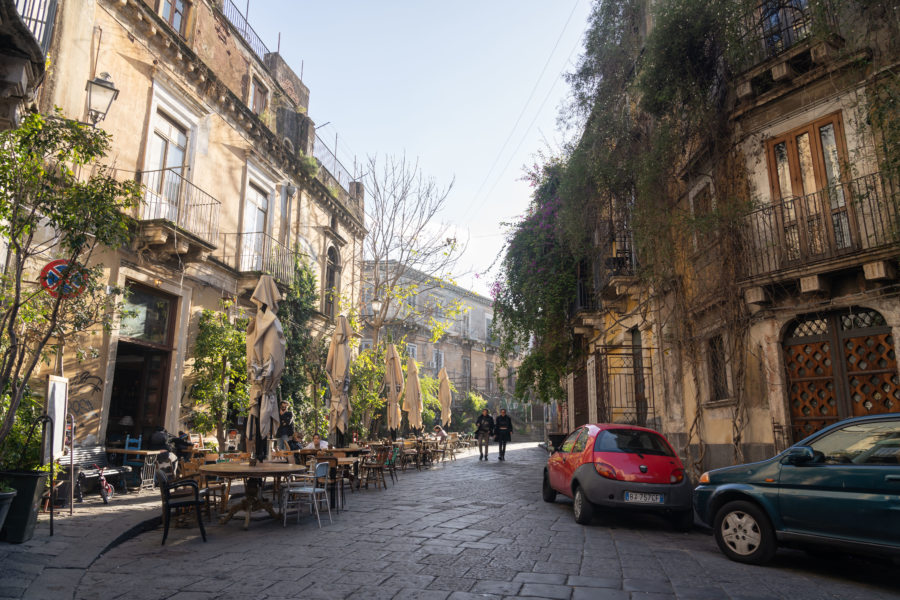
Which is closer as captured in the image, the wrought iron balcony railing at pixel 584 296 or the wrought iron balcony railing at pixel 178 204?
the wrought iron balcony railing at pixel 178 204

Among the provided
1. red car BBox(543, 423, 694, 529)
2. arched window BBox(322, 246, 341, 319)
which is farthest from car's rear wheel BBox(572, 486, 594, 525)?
arched window BBox(322, 246, 341, 319)

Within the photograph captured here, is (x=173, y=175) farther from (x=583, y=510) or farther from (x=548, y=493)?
(x=583, y=510)

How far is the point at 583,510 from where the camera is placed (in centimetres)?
787

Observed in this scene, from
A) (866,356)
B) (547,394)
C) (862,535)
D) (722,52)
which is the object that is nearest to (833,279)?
(866,356)

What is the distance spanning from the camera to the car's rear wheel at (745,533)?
5633 mm

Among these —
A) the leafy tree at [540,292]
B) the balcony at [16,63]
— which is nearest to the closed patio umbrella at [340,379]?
the leafy tree at [540,292]

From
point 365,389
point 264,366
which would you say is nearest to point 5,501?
point 264,366

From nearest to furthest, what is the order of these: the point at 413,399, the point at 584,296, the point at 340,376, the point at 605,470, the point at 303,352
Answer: the point at 605,470 → the point at 340,376 → the point at 584,296 → the point at 413,399 → the point at 303,352

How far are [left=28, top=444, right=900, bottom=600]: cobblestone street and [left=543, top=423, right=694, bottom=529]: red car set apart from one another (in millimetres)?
341

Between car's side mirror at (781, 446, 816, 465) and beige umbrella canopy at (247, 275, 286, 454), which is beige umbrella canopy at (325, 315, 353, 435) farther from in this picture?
car's side mirror at (781, 446, 816, 465)

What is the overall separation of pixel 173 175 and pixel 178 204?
743mm

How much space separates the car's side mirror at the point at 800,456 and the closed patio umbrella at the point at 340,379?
9423 millimetres

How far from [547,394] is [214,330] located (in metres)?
11.0

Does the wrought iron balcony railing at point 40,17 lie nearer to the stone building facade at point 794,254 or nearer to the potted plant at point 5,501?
the potted plant at point 5,501
